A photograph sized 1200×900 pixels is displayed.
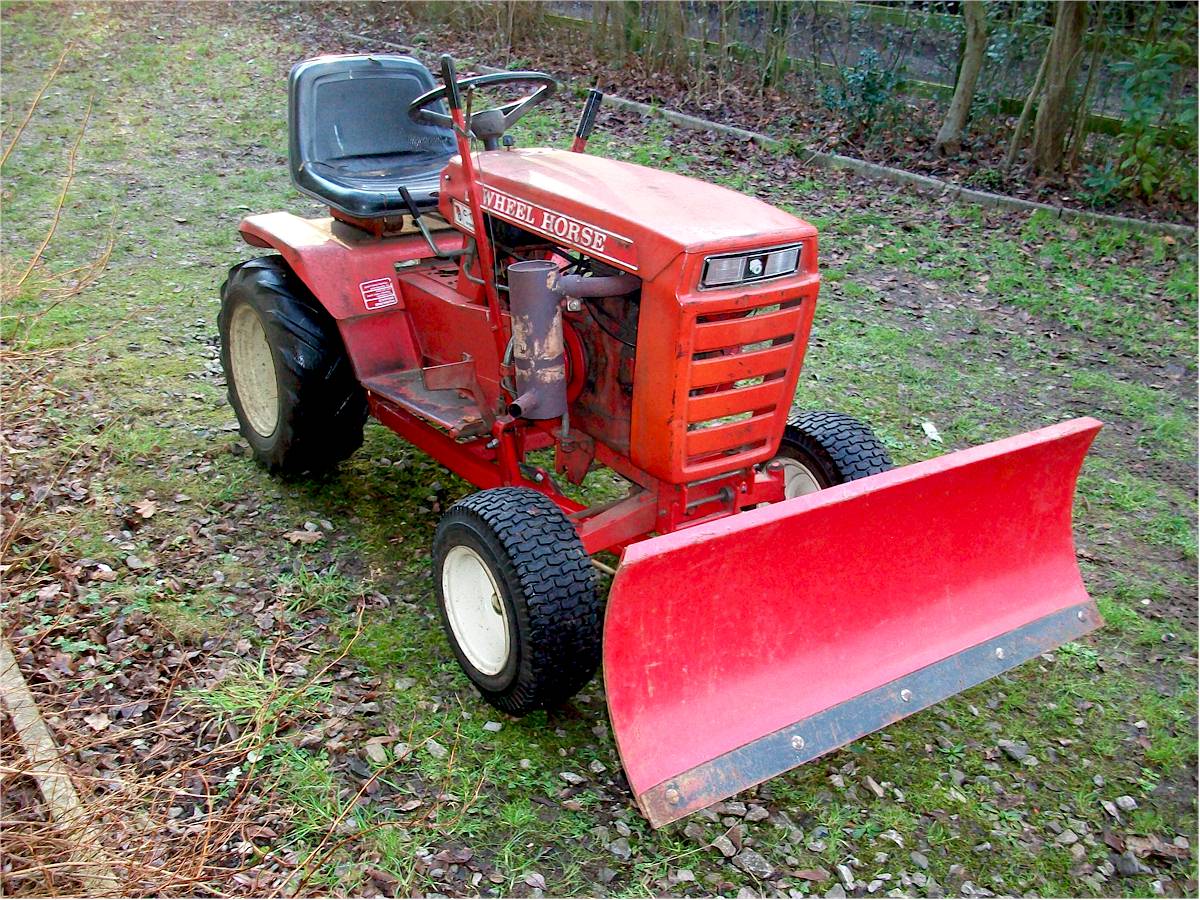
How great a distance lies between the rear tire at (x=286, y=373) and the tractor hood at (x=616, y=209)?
75 cm

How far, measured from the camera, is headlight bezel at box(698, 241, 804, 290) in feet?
9.20

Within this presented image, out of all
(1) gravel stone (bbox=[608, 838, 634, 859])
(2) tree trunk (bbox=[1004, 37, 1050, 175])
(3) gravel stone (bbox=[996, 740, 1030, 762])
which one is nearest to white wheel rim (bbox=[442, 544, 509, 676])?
(1) gravel stone (bbox=[608, 838, 634, 859])

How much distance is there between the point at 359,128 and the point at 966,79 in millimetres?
5989

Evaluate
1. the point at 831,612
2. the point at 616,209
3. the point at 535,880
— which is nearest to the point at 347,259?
the point at 616,209

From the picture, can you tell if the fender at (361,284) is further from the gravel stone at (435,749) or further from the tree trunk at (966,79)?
the tree trunk at (966,79)

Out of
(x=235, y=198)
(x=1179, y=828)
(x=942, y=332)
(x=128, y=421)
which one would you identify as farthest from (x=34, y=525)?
(x=942, y=332)

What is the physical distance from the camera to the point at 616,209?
118 inches

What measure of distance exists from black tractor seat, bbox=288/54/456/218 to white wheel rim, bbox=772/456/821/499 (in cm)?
177

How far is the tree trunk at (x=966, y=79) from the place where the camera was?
27.0 ft

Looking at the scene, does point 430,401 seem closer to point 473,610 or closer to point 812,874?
point 473,610

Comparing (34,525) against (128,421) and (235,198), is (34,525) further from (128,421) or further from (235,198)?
(235,198)

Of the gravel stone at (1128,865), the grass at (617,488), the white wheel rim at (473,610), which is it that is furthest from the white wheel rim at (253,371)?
the gravel stone at (1128,865)

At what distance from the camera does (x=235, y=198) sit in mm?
7594

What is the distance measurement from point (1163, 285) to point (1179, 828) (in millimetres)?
4980
